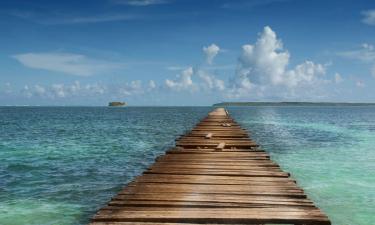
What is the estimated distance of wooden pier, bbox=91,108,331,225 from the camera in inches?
232

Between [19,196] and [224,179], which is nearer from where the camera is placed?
[224,179]

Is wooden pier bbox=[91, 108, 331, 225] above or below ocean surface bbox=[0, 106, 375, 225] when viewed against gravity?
above

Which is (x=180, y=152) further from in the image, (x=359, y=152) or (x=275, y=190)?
(x=359, y=152)

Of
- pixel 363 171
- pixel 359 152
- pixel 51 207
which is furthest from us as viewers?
pixel 359 152

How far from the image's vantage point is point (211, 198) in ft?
23.2

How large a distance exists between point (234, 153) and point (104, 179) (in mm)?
5674

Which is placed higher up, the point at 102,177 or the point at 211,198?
the point at 211,198

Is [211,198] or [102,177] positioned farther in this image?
[102,177]

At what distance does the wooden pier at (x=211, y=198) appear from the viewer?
589 centimetres

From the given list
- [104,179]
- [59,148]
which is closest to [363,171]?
[104,179]

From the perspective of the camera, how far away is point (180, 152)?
1403 cm

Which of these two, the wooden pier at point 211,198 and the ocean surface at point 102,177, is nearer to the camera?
the wooden pier at point 211,198

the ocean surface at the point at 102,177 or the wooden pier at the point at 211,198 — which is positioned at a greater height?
the wooden pier at the point at 211,198

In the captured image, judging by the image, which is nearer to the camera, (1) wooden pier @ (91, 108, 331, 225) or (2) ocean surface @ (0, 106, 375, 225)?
(1) wooden pier @ (91, 108, 331, 225)
